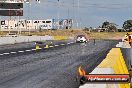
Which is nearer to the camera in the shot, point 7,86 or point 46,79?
point 7,86

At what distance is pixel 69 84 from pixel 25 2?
118 meters

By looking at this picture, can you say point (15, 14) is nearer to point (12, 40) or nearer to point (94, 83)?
point (12, 40)

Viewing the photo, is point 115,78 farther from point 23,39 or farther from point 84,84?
point 23,39

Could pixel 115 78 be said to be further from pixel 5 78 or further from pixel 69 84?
pixel 5 78

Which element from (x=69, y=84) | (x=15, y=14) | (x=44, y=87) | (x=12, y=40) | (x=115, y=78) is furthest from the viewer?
(x=15, y=14)

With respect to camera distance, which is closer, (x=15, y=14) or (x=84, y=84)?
(x=84, y=84)

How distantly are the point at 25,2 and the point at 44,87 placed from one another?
119m

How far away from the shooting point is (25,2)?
131 meters

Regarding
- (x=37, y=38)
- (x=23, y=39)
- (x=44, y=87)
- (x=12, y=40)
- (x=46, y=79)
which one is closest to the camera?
(x=44, y=87)

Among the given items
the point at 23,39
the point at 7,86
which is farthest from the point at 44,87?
the point at 23,39

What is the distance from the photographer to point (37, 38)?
83.9 meters

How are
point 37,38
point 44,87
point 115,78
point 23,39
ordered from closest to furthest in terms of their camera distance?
1. point 115,78
2. point 44,87
3. point 23,39
4. point 37,38

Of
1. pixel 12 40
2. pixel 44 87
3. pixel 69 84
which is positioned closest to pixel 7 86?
pixel 44 87

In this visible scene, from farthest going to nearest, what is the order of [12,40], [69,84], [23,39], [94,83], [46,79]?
[23,39]
[12,40]
[46,79]
[69,84]
[94,83]
